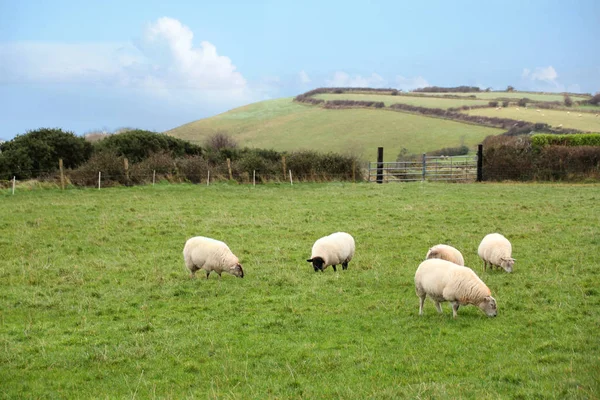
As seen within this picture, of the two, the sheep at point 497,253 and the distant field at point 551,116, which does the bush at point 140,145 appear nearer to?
the sheep at point 497,253

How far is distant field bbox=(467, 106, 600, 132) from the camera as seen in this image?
195ft

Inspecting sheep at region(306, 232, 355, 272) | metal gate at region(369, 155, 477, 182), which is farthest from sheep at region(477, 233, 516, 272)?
metal gate at region(369, 155, 477, 182)

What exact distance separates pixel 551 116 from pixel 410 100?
22223 millimetres

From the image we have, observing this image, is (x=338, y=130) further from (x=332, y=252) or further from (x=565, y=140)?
(x=332, y=252)

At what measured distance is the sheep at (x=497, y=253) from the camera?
12.7 meters

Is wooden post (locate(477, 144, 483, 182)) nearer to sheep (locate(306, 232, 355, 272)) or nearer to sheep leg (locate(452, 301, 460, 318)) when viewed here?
sheep (locate(306, 232, 355, 272))

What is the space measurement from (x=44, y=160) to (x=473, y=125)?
158 feet

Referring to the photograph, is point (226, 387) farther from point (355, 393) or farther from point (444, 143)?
point (444, 143)

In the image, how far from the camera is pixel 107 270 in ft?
45.7

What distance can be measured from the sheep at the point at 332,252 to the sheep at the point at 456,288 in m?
3.80

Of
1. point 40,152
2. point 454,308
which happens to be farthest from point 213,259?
point 40,152

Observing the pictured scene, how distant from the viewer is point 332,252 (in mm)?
13445

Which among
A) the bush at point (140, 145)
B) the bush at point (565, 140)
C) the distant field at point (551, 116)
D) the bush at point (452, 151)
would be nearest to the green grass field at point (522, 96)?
the distant field at point (551, 116)

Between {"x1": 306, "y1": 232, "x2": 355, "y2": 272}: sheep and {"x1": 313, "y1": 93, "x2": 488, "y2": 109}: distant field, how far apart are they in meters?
66.7
